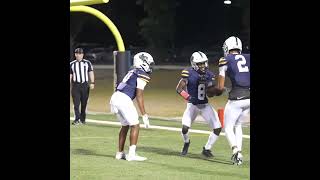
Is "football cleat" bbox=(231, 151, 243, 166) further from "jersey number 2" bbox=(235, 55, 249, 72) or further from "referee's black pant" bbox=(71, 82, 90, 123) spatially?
"referee's black pant" bbox=(71, 82, 90, 123)

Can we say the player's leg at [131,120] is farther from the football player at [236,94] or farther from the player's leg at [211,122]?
the football player at [236,94]

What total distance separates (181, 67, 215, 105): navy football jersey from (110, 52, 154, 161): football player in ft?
2.07

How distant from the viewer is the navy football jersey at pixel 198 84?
8867 millimetres

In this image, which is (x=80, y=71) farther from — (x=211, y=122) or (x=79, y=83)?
(x=211, y=122)

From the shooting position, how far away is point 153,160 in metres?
8.59

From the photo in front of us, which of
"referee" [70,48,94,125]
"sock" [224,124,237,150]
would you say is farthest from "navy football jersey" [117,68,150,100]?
"referee" [70,48,94,125]

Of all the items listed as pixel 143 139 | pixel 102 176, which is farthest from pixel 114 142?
pixel 102 176

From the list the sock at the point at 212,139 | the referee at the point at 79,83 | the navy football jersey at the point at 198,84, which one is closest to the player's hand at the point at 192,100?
the navy football jersey at the point at 198,84
